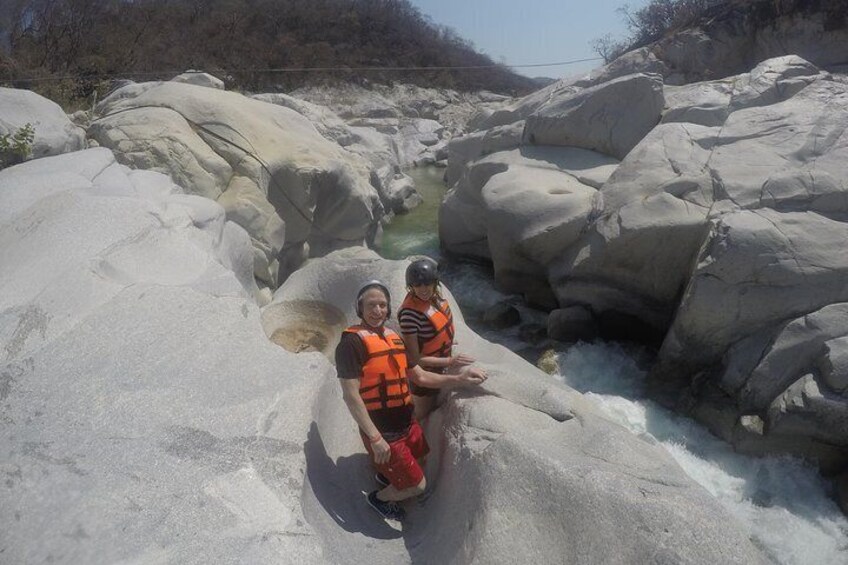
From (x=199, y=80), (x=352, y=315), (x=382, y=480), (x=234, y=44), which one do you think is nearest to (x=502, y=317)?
(x=352, y=315)

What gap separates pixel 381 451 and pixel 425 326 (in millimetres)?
948

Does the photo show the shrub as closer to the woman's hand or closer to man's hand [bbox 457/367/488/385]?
the woman's hand

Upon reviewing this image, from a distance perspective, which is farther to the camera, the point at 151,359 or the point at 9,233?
the point at 9,233

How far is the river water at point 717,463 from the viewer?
4949 mm

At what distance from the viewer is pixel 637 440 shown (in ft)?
11.2

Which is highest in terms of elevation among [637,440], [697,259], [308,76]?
[637,440]

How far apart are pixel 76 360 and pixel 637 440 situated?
10.7ft

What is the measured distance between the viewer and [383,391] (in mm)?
3281

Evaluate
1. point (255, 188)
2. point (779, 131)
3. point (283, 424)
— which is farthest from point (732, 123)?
point (283, 424)

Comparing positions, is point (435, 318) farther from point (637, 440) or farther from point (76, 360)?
point (76, 360)

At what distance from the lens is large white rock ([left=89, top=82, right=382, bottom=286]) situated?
7.18m

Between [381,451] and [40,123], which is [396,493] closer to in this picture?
[381,451]

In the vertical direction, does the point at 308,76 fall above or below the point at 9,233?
below

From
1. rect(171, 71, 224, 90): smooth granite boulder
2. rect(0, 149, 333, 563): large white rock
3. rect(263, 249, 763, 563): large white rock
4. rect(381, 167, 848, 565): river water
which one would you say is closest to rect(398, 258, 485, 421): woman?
rect(263, 249, 763, 563): large white rock
